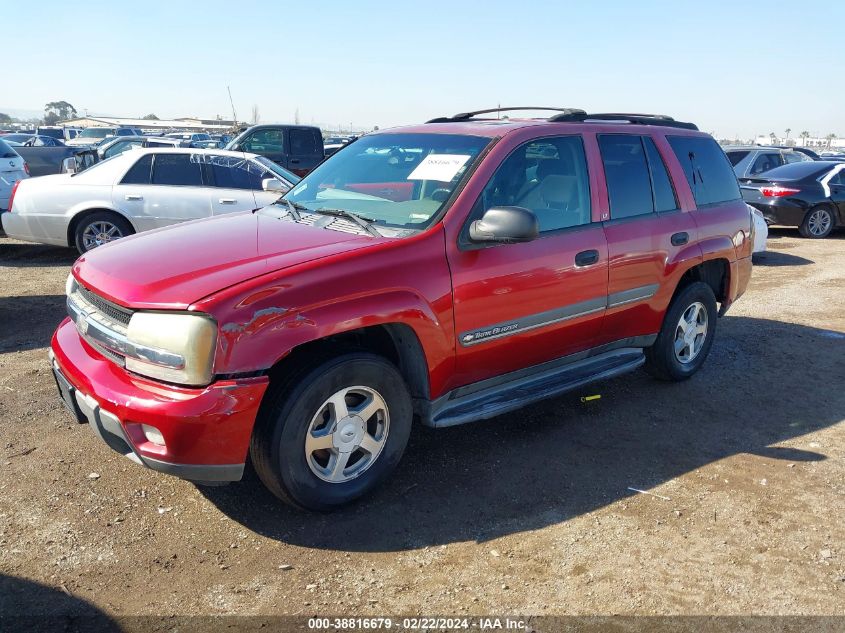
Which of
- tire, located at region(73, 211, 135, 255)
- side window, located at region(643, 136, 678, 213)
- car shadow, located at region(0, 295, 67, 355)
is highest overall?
side window, located at region(643, 136, 678, 213)

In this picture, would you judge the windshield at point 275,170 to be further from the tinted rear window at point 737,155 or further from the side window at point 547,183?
the tinted rear window at point 737,155

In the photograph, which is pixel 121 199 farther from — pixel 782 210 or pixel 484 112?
pixel 782 210

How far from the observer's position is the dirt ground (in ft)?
9.46

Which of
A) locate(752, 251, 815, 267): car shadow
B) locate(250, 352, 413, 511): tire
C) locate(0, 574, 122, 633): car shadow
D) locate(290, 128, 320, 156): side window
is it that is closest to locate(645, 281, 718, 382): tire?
locate(250, 352, 413, 511): tire

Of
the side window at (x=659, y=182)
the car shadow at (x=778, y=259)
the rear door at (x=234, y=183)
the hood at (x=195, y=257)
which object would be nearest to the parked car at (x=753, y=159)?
the car shadow at (x=778, y=259)

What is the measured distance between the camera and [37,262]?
9.35 m

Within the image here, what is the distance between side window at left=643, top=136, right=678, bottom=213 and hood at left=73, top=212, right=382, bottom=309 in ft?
Result: 7.69

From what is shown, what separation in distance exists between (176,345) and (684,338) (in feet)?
12.7

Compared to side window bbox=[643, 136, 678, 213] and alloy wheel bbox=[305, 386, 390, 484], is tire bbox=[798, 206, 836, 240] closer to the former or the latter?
side window bbox=[643, 136, 678, 213]

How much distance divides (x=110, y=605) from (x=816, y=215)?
46.7 feet

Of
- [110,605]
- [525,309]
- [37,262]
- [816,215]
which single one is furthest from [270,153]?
[110,605]

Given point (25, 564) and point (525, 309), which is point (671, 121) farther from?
point (25, 564)

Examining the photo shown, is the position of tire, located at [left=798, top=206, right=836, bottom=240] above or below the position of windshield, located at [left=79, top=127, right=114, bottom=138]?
below

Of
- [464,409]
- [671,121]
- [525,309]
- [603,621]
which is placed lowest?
[603,621]
